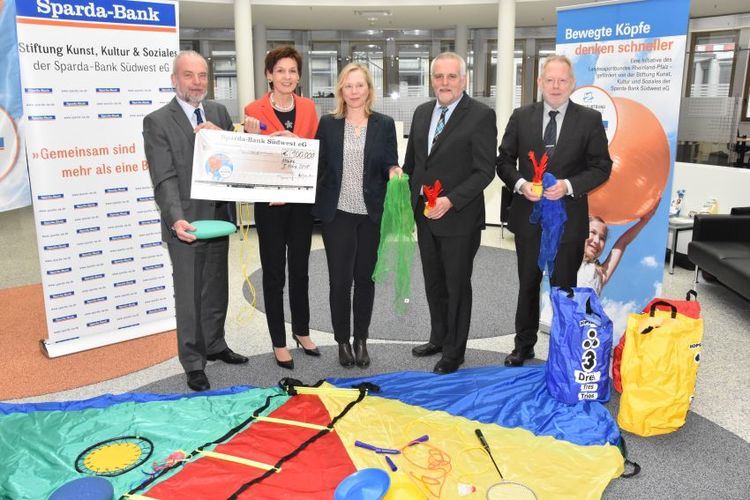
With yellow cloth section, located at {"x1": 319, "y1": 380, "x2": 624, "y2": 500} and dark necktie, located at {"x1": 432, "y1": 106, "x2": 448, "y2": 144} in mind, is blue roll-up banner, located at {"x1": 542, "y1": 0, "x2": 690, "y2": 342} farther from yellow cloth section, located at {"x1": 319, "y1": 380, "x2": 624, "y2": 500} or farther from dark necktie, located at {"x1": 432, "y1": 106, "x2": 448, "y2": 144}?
yellow cloth section, located at {"x1": 319, "y1": 380, "x2": 624, "y2": 500}

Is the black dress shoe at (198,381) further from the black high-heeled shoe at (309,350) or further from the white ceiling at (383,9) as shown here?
the white ceiling at (383,9)

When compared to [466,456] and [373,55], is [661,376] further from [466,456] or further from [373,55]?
[373,55]

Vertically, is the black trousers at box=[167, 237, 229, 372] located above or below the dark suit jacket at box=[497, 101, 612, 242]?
below

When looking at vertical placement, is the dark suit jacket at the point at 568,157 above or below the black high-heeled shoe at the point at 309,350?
above

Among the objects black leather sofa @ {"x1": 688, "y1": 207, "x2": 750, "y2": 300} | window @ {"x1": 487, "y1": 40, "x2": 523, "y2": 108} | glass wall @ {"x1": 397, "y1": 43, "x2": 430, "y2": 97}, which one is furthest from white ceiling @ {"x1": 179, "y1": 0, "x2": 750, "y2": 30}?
black leather sofa @ {"x1": 688, "y1": 207, "x2": 750, "y2": 300}

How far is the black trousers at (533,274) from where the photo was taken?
333cm

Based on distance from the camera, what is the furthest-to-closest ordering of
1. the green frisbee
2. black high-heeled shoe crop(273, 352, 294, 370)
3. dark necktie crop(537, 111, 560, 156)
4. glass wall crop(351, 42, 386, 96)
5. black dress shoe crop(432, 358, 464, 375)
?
glass wall crop(351, 42, 386, 96) → black high-heeled shoe crop(273, 352, 294, 370) → black dress shoe crop(432, 358, 464, 375) → dark necktie crop(537, 111, 560, 156) → the green frisbee

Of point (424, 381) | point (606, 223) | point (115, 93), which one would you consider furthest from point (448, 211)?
point (115, 93)

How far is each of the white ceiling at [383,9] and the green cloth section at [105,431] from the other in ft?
25.1

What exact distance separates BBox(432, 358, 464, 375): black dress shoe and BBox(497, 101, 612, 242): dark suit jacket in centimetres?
82

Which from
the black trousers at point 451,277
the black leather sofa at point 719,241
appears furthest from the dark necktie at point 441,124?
the black leather sofa at point 719,241

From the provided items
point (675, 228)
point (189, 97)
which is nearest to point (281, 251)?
point (189, 97)

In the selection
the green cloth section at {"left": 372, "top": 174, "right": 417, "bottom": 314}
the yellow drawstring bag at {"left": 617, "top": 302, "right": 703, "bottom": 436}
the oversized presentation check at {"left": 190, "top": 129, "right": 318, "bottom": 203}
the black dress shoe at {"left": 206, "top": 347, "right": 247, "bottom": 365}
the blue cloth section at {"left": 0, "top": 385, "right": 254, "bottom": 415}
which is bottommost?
the black dress shoe at {"left": 206, "top": 347, "right": 247, "bottom": 365}

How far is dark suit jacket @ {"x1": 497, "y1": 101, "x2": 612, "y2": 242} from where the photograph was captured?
10.5ft
